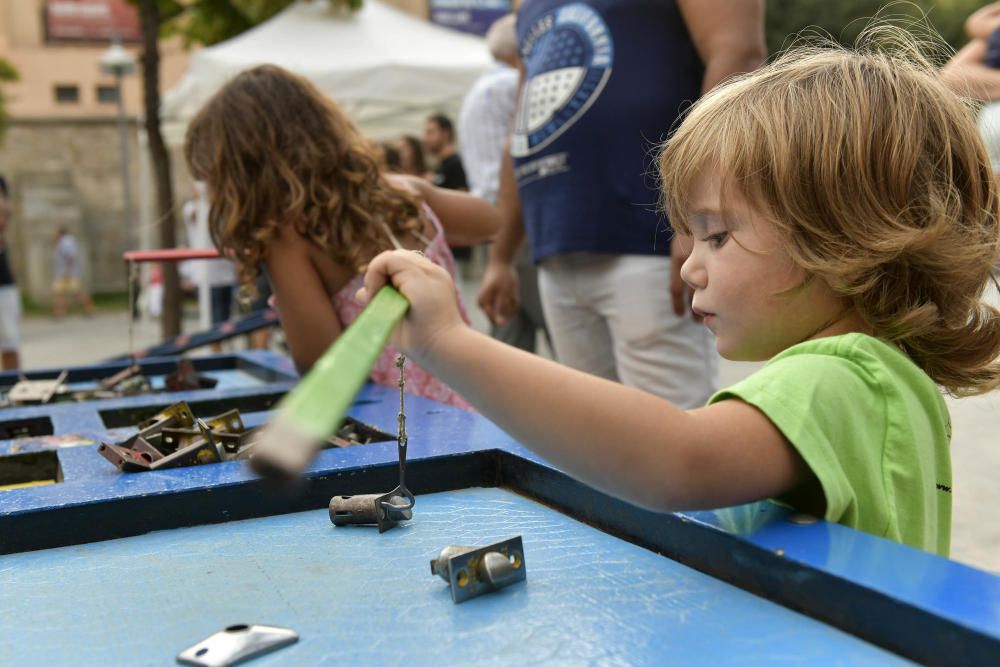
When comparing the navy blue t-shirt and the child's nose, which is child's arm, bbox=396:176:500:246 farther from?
the child's nose

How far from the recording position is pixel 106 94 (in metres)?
24.3

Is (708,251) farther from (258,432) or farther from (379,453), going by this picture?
(258,432)

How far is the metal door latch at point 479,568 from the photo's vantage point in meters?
0.97

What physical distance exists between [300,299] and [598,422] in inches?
60.1

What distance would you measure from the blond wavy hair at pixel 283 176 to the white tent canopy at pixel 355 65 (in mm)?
4684

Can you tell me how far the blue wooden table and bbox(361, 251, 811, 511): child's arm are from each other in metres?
0.10

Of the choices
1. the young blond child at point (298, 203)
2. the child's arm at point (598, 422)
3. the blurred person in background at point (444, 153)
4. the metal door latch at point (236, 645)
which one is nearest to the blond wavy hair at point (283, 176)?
the young blond child at point (298, 203)

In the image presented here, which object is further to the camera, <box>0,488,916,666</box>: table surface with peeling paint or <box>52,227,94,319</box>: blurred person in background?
<box>52,227,94,319</box>: blurred person in background

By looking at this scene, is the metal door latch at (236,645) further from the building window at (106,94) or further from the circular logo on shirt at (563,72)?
the building window at (106,94)

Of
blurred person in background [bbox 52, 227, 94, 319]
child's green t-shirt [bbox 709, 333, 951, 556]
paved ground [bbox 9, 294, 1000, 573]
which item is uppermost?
child's green t-shirt [bbox 709, 333, 951, 556]

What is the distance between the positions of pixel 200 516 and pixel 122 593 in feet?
0.78

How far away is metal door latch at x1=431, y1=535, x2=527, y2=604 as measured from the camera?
0.97 meters

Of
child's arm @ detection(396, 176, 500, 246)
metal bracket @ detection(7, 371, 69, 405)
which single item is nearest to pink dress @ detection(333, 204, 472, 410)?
child's arm @ detection(396, 176, 500, 246)

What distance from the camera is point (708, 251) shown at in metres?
1.16
